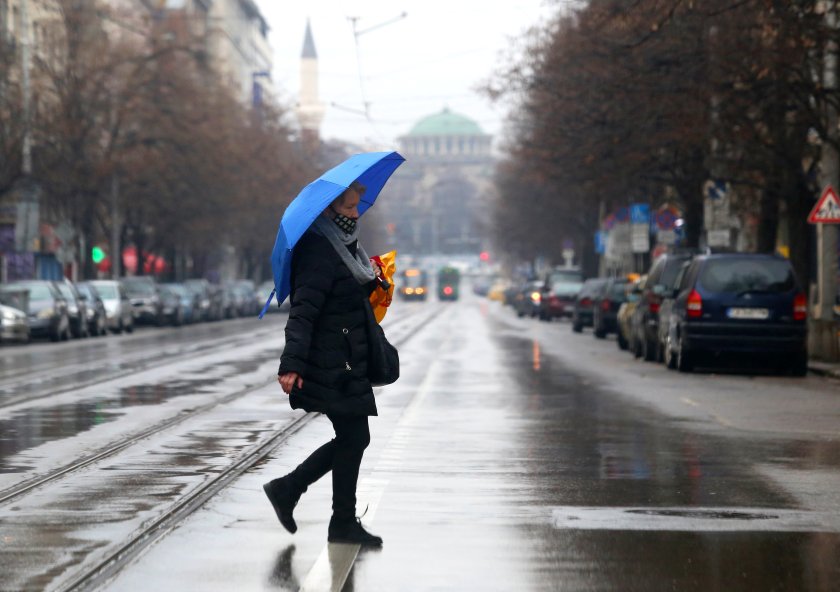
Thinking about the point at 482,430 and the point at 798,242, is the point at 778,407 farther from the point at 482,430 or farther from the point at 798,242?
the point at 798,242

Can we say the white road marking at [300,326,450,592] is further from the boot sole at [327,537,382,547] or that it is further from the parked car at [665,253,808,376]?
the parked car at [665,253,808,376]

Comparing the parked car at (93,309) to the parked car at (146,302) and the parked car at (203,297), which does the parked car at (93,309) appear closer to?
the parked car at (146,302)

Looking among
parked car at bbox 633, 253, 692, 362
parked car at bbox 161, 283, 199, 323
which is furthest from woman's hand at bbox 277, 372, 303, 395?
parked car at bbox 161, 283, 199, 323

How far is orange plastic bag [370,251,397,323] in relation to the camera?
9164mm

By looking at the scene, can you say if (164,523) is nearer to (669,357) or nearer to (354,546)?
(354,546)

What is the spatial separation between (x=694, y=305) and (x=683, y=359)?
1.02 m

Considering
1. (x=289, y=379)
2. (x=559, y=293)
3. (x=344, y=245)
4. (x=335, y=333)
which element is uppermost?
(x=344, y=245)

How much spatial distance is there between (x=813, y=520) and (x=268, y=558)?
319 centimetres

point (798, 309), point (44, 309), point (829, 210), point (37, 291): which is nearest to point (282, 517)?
point (798, 309)

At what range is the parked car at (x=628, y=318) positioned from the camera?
3453 centimetres

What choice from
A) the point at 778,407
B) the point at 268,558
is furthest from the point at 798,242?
the point at 268,558

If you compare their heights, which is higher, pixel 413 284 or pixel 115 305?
pixel 115 305

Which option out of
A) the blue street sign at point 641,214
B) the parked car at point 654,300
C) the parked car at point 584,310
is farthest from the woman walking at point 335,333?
the blue street sign at point 641,214

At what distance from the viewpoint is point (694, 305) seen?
87.2 ft
